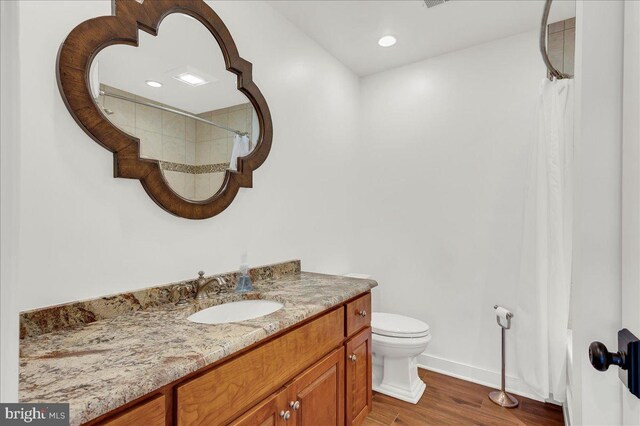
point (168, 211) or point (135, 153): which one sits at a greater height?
point (135, 153)

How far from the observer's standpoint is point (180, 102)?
1.56 metres

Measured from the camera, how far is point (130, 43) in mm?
1336

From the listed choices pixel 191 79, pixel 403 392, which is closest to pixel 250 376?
pixel 191 79

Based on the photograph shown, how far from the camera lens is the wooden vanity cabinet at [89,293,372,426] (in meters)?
0.84

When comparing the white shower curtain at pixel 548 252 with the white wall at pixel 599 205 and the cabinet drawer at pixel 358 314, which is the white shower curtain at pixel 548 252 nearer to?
the cabinet drawer at pixel 358 314

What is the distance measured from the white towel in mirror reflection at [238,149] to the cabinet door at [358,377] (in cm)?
113

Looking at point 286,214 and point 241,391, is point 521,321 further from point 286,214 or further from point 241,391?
point 241,391

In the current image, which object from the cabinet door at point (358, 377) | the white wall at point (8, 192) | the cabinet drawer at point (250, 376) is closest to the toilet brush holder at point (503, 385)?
the cabinet door at point (358, 377)

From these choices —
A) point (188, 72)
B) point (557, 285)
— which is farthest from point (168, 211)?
point (557, 285)

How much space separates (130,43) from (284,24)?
1158 millimetres

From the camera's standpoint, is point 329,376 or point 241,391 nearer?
point 241,391

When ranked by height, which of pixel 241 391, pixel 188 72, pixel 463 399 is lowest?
pixel 463 399

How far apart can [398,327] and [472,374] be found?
2.49 feet

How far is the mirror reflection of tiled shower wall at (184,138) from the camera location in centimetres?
134
